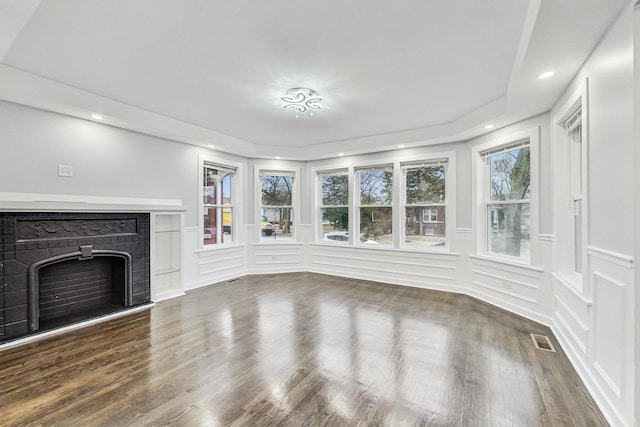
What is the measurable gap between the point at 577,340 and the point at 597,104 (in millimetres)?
1918

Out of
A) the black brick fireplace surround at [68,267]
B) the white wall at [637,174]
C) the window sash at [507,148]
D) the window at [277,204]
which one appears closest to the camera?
the white wall at [637,174]

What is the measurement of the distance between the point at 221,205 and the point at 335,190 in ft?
7.67

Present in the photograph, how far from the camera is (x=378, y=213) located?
5590 mm

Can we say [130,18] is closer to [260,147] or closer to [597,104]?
[597,104]

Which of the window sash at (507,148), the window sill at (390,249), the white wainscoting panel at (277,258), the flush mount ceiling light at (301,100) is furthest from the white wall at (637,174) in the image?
the white wainscoting panel at (277,258)

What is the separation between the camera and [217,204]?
18.2 ft

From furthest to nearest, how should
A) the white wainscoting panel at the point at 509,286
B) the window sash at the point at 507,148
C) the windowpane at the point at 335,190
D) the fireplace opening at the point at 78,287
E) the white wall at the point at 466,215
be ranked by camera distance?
the windowpane at the point at 335,190
the window sash at the point at 507,148
the white wainscoting panel at the point at 509,286
the fireplace opening at the point at 78,287
the white wall at the point at 466,215

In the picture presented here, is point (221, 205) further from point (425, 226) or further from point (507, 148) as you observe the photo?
point (507, 148)

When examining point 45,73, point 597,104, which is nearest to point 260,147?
point 45,73

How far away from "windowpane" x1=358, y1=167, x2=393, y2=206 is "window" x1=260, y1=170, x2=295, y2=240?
5.24ft

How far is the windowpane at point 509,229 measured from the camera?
3.78 m

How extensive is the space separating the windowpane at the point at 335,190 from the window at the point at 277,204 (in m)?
0.72

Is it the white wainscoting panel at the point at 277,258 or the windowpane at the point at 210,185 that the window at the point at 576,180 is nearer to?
the white wainscoting panel at the point at 277,258

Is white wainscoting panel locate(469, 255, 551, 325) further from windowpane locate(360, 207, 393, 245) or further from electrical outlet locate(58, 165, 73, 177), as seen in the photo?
electrical outlet locate(58, 165, 73, 177)
